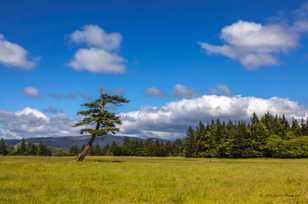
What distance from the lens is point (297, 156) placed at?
327 feet

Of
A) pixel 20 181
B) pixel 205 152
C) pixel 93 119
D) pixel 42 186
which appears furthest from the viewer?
pixel 205 152

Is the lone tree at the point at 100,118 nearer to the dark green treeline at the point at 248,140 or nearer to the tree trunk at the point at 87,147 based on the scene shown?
the tree trunk at the point at 87,147

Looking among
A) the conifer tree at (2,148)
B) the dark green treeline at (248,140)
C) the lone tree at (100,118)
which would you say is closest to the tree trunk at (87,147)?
the lone tree at (100,118)

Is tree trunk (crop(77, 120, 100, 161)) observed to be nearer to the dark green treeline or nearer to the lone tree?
the lone tree

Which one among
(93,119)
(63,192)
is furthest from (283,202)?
(93,119)

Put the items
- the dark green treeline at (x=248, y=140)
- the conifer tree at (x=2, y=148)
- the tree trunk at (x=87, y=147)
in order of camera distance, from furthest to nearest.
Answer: the conifer tree at (x=2, y=148) < the dark green treeline at (x=248, y=140) < the tree trunk at (x=87, y=147)

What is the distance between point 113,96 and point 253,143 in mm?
61428

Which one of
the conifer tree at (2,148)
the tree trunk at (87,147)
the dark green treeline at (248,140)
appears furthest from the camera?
the conifer tree at (2,148)

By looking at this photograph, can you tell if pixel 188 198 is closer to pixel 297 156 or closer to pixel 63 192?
pixel 63 192

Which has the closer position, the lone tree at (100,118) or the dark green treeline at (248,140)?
the lone tree at (100,118)

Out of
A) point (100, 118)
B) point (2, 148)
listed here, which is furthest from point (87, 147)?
point (2, 148)

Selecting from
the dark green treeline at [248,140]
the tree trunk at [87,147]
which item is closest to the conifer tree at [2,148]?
the dark green treeline at [248,140]

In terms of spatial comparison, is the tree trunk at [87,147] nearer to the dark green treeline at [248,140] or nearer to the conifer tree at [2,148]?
the dark green treeline at [248,140]

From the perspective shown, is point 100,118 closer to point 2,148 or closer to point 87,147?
point 87,147
